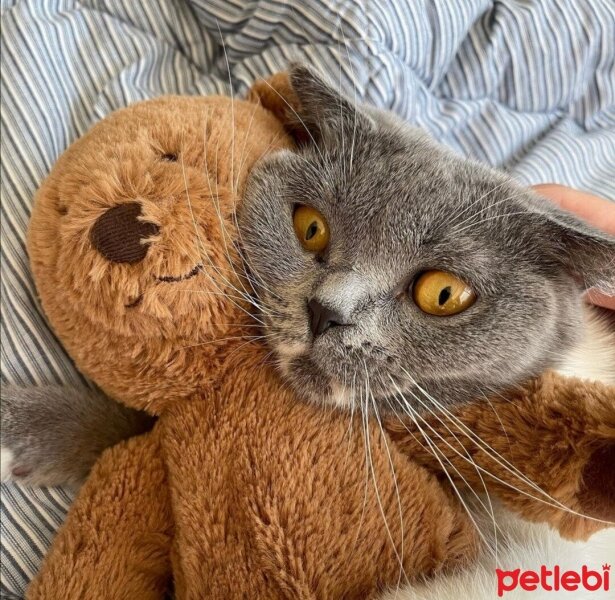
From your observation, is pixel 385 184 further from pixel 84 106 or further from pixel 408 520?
pixel 84 106

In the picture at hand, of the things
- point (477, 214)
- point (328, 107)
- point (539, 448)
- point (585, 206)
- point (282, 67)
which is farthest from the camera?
point (282, 67)

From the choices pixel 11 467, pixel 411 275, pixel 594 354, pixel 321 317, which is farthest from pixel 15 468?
pixel 594 354

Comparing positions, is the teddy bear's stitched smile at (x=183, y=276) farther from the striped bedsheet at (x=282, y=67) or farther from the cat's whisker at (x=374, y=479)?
A: the striped bedsheet at (x=282, y=67)

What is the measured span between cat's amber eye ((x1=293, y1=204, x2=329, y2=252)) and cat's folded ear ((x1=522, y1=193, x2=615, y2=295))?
263 millimetres

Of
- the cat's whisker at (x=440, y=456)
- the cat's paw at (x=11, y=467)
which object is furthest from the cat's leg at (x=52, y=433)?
the cat's whisker at (x=440, y=456)

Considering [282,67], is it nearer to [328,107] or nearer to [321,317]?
[328,107]

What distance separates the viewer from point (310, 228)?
0.75 meters

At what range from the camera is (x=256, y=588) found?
57cm

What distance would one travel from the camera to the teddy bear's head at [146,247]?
61 cm

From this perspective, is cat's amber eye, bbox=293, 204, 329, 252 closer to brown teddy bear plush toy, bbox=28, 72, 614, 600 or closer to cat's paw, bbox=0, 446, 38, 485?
brown teddy bear plush toy, bbox=28, 72, 614, 600

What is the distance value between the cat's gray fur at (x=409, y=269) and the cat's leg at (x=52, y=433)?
358 millimetres

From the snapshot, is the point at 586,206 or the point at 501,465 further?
the point at 586,206

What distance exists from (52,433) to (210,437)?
1.09ft

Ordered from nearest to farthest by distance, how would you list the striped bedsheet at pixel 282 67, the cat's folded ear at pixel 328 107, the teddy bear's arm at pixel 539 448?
the teddy bear's arm at pixel 539 448 < the cat's folded ear at pixel 328 107 < the striped bedsheet at pixel 282 67
